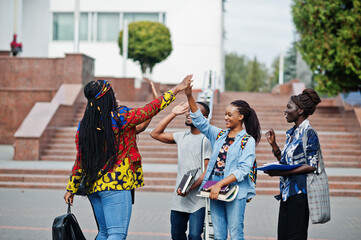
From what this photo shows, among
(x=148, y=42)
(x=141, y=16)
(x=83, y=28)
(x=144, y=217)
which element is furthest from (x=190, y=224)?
(x=83, y=28)

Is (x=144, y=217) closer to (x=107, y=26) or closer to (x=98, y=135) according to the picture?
(x=98, y=135)

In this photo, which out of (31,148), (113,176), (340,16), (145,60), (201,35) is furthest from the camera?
(201,35)

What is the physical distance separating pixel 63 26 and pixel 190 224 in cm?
3279

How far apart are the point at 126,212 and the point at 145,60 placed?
82.4 feet

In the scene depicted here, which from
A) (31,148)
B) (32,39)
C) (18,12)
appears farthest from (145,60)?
(31,148)

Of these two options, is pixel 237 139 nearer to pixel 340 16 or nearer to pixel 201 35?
pixel 340 16

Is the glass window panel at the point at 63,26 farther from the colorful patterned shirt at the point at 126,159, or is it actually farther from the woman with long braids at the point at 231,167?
the colorful patterned shirt at the point at 126,159

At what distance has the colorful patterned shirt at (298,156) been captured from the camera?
4.97 m

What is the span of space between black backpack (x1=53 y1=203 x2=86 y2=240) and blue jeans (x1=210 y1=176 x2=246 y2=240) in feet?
3.67

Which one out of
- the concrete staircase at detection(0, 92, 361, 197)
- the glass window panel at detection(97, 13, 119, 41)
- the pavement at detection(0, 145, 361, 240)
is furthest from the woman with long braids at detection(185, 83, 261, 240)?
the glass window panel at detection(97, 13, 119, 41)

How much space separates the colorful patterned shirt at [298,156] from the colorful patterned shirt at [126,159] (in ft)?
3.76

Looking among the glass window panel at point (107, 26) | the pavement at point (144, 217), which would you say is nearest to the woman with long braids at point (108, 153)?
the pavement at point (144, 217)

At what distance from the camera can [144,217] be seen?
8750mm

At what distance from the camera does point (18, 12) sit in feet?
85.2
